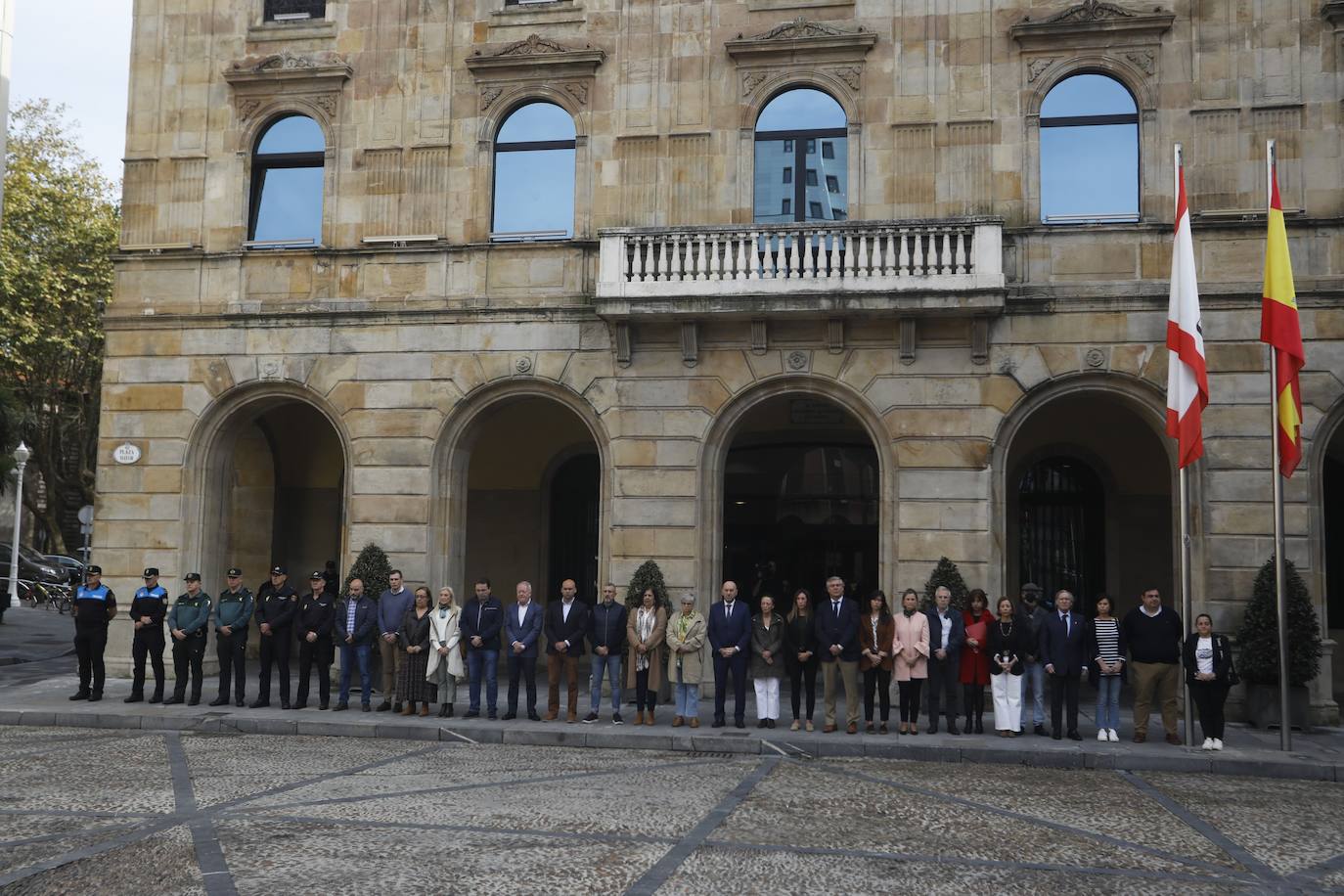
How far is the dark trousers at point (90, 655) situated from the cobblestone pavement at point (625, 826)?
333cm

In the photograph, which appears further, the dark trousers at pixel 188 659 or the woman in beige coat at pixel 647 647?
the dark trousers at pixel 188 659

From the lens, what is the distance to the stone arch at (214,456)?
18.7m

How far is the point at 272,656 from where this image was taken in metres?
15.8

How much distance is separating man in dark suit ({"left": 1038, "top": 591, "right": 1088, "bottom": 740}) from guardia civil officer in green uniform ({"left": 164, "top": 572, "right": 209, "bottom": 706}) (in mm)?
10778

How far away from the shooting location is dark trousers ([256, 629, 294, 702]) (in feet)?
50.9

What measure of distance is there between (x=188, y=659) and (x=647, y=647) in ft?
20.4

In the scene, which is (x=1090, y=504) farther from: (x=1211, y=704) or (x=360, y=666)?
(x=360, y=666)

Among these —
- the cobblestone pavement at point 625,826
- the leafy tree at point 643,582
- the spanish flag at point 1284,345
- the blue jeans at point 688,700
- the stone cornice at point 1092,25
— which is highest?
the stone cornice at point 1092,25

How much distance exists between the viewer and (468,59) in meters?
18.6

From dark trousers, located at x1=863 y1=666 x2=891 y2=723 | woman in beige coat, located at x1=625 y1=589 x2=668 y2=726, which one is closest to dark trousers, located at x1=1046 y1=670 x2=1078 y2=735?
dark trousers, located at x1=863 y1=666 x2=891 y2=723

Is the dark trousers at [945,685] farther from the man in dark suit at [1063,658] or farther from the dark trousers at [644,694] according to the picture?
the dark trousers at [644,694]

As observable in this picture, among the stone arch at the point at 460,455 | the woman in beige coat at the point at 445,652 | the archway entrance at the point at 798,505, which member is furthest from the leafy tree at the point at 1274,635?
the woman in beige coat at the point at 445,652

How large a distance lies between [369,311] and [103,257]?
2115 centimetres

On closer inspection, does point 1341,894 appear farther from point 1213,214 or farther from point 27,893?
point 1213,214
